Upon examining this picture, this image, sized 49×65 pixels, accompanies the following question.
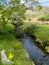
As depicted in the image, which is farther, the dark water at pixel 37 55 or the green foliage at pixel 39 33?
the green foliage at pixel 39 33

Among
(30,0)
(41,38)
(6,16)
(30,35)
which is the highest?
(30,0)

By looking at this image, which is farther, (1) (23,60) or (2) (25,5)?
(2) (25,5)

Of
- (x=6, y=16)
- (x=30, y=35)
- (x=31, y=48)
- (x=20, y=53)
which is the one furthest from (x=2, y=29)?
(x=20, y=53)

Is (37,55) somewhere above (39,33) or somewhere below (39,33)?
above

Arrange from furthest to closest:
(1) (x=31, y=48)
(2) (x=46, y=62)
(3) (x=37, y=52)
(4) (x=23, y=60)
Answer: (1) (x=31, y=48)
(3) (x=37, y=52)
(2) (x=46, y=62)
(4) (x=23, y=60)

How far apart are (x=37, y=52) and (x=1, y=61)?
13.4m

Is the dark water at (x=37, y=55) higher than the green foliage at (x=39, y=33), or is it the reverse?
the dark water at (x=37, y=55)

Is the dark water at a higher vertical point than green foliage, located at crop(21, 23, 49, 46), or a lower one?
higher

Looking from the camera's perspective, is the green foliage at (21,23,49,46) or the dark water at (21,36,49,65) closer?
the dark water at (21,36,49,65)

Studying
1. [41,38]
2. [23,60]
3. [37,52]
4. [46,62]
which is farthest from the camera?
[41,38]

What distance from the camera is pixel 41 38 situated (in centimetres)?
4634

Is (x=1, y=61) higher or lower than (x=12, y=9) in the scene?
higher

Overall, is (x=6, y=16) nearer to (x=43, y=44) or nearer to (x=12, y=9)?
(x=12, y=9)

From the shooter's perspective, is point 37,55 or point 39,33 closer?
point 37,55
